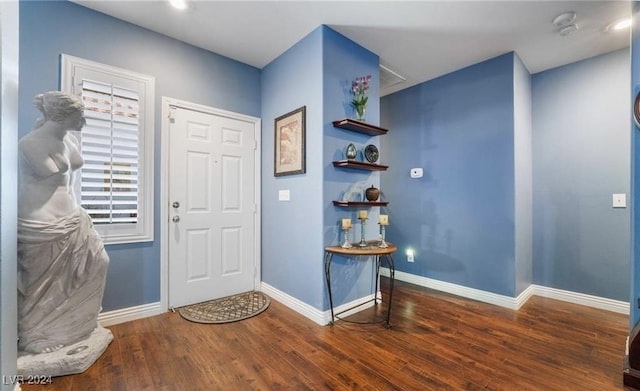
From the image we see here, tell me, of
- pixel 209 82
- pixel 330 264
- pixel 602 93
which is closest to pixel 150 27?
pixel 209 82

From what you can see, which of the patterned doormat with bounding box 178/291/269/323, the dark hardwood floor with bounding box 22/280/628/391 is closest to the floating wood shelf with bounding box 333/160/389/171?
the dark hardwood floor with bounding box 22/280/628/391

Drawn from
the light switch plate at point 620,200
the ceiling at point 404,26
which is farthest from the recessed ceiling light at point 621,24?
the light switch plate at point 620,200

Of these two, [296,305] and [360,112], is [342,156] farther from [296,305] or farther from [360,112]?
[296,305]

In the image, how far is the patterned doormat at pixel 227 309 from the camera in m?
2.50

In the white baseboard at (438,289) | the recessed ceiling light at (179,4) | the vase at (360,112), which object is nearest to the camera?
the recessed ceiling light at (179,4)

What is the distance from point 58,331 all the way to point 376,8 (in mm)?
3302

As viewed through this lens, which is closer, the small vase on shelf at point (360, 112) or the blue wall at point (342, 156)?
the blue wall at point (342, 156)

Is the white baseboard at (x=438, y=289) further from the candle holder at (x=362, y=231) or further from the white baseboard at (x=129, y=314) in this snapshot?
the candle holder at (x=362, y=231)

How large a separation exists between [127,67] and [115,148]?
0.75 metres

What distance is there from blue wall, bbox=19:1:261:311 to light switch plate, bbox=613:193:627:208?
13.0 feet

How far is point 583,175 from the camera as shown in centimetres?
292

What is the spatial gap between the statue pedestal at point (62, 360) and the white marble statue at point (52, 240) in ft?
0.16

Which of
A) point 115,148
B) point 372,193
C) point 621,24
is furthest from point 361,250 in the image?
point 621,24

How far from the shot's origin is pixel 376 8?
2.28m
